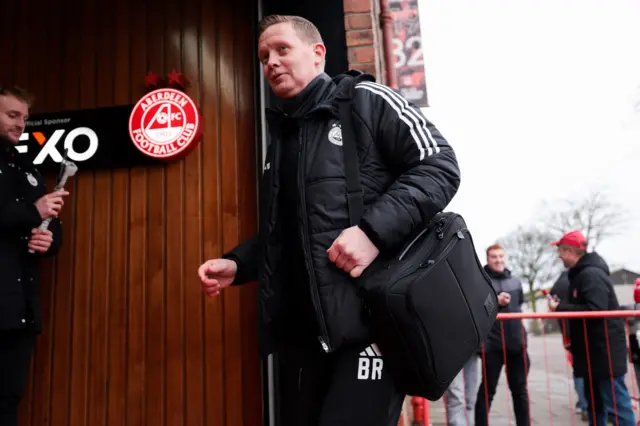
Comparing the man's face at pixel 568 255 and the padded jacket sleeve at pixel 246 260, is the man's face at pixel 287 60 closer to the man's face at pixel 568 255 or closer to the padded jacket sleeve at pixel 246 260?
the padded jacket sleeve at pixel 246 260

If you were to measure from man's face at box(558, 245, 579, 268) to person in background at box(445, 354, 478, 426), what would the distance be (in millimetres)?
1405

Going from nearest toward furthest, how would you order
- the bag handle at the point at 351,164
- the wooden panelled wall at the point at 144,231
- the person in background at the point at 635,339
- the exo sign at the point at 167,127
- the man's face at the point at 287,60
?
the bag handle at the point at 351,164 < the man's face at the point at 287,60 < the wooden panelled wall at the point at 144,231 < the exo sign at the point at 167,127 < the person in background at the point at 635,339

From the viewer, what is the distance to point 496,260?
15.3 ft

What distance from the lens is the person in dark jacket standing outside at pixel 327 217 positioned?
1.27 meters

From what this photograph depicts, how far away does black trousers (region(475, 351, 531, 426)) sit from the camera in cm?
423

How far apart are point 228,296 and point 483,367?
7.96ft

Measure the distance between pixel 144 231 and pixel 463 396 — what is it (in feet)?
9.80

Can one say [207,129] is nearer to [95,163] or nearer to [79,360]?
[95,163]

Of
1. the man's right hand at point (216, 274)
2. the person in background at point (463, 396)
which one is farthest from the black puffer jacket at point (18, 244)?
the person in background at point (463, 396)

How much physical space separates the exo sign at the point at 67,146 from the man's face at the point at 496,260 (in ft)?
11.6

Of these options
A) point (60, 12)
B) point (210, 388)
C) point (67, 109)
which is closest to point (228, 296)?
point (210, 388)

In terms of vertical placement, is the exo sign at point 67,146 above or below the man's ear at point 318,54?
above

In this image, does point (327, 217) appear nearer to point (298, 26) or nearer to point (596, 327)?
point (298, 26)

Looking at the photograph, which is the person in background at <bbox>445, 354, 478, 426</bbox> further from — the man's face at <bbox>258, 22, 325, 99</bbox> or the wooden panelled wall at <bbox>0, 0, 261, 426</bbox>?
the man's face at <bbox>258, 22, 325, 99</bbox>
